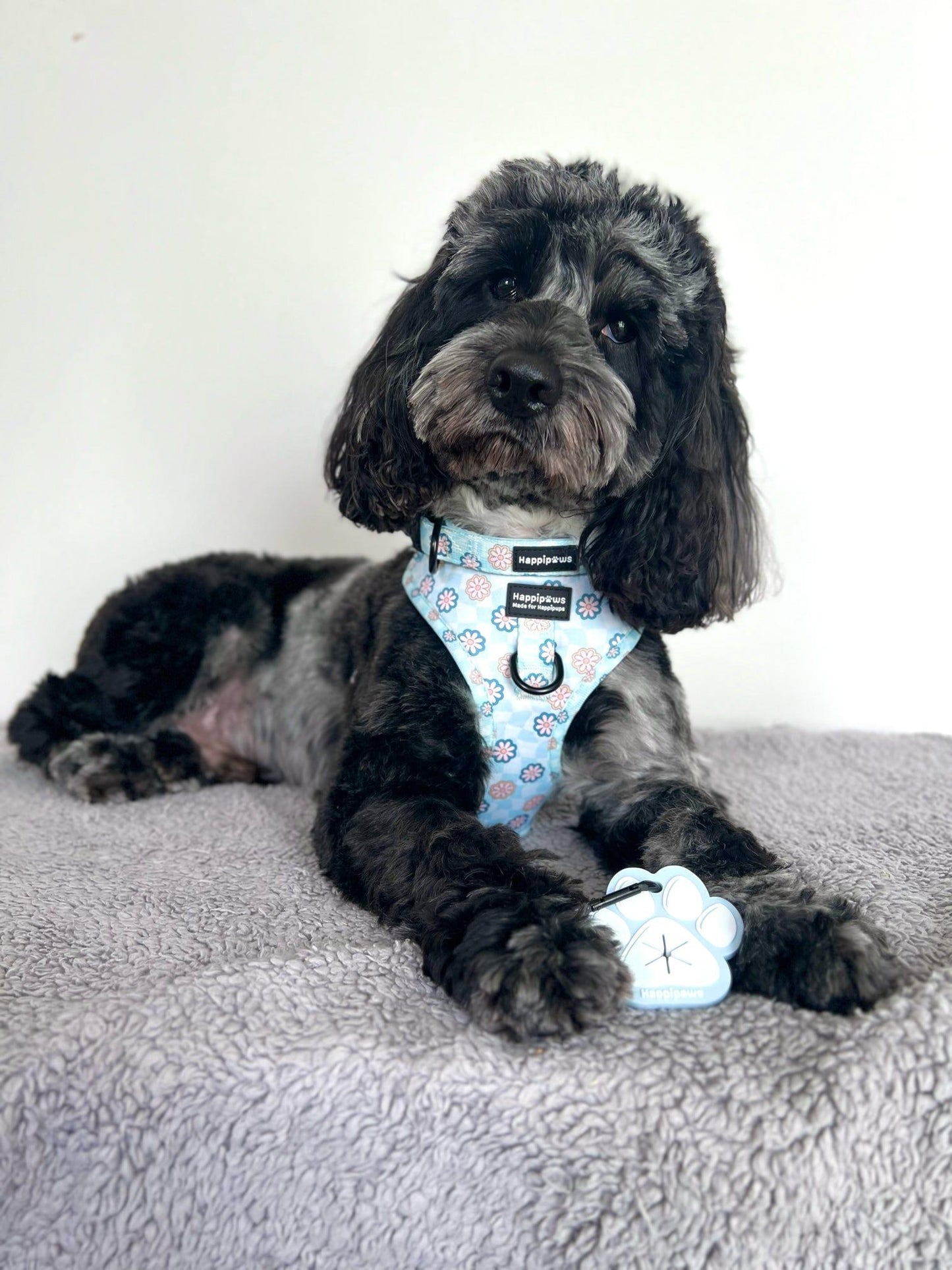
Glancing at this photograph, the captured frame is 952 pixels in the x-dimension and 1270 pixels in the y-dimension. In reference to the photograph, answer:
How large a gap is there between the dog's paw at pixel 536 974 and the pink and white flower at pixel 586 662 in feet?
2.30

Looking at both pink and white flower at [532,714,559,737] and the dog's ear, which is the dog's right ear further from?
pink and white flower at [532,714,559,737]

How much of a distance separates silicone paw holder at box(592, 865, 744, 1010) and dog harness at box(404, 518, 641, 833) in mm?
504

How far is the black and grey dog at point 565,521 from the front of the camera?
173 cm

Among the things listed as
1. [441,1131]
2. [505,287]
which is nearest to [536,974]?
[441,1131]

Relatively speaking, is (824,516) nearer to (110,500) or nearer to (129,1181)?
(110,500)

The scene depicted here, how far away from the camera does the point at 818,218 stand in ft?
11.4

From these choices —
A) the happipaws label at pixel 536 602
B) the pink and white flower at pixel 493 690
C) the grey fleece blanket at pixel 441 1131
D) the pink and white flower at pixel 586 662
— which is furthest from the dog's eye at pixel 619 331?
the grey fleece blanket at pixel 441 1131

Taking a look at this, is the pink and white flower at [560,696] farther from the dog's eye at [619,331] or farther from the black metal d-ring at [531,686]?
the dog's eye at [619,331]

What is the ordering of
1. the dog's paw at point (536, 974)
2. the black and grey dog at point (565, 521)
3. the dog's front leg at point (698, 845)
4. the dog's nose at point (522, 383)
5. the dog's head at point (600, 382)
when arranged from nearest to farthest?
the dog's paw at point (536, 974) < the dog's front leg at point (698, 845) < the black and grey dog at point (565, 521) < the dog's nose at point (522, 383) < the dog's head at point (600, 382)

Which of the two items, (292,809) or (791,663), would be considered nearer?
(292,809)

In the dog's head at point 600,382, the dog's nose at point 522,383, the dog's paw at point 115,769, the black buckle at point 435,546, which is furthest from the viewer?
the dog's paw at point 115,769

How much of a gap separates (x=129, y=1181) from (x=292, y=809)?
4.58ft

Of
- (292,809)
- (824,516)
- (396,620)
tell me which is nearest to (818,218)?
(824,516)

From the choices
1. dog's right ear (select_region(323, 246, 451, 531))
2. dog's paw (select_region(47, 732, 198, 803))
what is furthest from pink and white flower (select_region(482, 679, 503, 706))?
dog's paw (select_region(47, 732, 198, 803))
